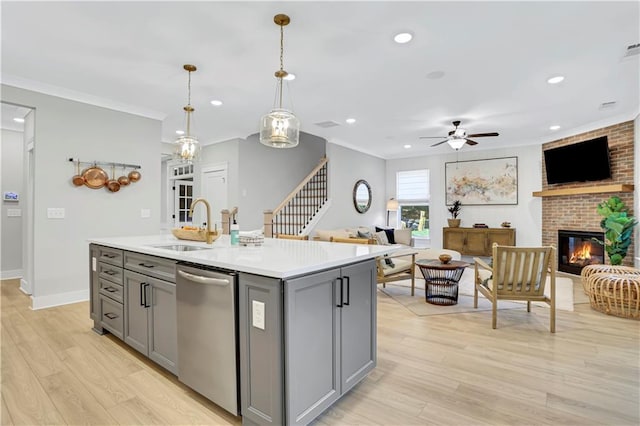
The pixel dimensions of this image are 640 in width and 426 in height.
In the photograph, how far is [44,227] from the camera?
4148 mm

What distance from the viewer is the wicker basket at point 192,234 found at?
296cm

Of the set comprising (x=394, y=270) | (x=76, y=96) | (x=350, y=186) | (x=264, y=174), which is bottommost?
(x=394, y=270)

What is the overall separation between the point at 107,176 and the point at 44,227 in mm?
985

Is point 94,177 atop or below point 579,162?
below

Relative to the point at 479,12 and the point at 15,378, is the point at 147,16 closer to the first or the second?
the point at 479,12

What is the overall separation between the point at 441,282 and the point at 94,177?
4870 mm

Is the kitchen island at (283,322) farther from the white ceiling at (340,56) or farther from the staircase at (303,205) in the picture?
the staircase at (303,205)

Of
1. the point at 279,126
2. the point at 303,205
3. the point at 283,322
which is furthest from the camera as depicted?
the point at 303,205

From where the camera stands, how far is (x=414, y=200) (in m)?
8.90

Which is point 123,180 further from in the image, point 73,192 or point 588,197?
point 588,197

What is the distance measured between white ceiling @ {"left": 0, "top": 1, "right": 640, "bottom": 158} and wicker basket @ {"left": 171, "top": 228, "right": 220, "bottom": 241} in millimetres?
1743

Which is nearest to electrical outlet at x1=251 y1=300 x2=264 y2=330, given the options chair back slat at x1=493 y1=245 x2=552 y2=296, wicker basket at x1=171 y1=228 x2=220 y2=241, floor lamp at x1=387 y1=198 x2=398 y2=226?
wicker basket at x1=171 y1=228 x2=220 y2=241

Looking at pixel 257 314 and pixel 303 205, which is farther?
pixel 303 205

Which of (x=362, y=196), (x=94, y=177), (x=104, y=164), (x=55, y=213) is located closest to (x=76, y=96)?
(x=104, y=164)
